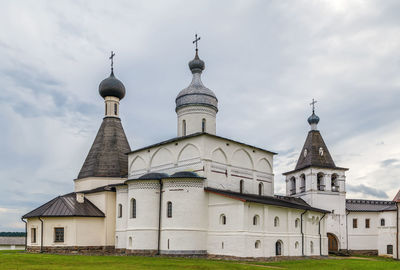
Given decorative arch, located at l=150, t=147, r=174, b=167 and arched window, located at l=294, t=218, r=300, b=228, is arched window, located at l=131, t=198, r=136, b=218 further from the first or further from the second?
arched window, located at l=294, t=218, r=300, b=228

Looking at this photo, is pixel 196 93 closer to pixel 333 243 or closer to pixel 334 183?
pixel 334 183

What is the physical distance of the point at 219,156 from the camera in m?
26.2

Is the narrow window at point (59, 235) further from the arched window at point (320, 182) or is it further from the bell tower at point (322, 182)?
the arched window at point (320, 182)

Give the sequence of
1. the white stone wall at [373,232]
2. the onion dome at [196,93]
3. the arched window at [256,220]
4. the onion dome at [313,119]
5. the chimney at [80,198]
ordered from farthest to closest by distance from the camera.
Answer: the onion dome at [313,119]
the white stone wall at [373,232]
the onion dome at [196,93]
the chimney at [80,198]
the arched window at [256,220]

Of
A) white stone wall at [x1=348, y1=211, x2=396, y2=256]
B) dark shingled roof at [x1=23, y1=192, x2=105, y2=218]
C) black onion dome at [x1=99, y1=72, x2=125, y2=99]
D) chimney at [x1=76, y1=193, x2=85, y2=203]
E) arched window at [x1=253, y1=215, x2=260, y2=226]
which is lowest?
white stone wall at [x1=348, y1=211, x2=396, y2=256]

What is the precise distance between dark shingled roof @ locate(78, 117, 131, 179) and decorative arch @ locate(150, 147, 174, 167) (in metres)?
3.27

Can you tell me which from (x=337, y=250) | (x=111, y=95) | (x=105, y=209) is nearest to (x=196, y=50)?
(x=111, y=95)

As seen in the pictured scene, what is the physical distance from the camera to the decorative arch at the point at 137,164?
94.4 ft

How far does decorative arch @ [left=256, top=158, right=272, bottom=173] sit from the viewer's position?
2894cm

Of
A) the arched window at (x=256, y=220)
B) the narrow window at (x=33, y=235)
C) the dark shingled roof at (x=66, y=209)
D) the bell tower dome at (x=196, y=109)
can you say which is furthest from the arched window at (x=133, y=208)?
the narrow window at (x=33, y=235)

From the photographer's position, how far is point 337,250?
3438cm

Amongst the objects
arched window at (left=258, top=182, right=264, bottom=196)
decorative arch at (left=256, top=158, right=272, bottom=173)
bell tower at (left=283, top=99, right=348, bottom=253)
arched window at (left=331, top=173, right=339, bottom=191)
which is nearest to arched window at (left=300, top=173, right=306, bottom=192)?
bell tower at (left=283, top=99, right=348, bottom=253)

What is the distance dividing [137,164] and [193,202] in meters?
7.34

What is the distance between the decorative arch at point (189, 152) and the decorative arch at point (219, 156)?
3.31 ft
